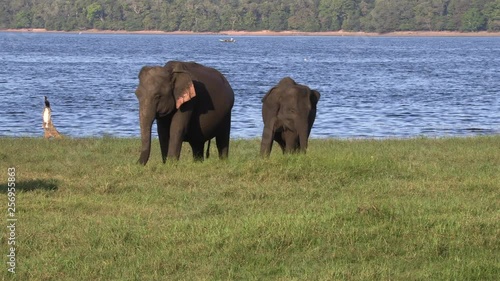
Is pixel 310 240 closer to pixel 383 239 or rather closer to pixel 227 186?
pixel 383 239

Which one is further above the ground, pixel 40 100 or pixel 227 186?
pixel 227 186

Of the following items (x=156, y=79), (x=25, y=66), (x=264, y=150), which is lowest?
(x=25, y=66)

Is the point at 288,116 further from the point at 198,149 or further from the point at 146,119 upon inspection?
the point at 146,119

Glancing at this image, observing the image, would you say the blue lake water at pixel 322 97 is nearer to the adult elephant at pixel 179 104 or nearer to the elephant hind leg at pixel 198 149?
the elephant hind leg at pixel 198 149

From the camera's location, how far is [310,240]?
10.2 meters

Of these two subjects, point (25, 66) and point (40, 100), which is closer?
point (40, 100)

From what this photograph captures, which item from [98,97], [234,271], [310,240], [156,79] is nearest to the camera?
[234,271]

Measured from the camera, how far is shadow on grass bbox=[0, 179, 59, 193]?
13143 millimetres

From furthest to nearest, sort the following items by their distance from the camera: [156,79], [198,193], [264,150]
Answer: [264,150]
[156,79]
[198,193]

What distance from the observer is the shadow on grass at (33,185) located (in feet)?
43.1

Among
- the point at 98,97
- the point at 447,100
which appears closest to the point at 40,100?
the point at 98,97

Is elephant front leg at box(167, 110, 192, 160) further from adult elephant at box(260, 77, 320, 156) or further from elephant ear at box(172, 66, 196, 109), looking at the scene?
adult elephant at box(260, 77, 320, 156)

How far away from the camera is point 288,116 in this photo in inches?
647

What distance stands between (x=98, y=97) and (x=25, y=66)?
32.2 m
